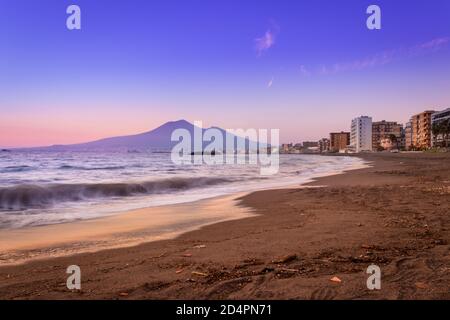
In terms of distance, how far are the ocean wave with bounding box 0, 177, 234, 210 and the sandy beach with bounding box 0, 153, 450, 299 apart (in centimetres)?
684

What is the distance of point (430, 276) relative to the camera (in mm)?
4406

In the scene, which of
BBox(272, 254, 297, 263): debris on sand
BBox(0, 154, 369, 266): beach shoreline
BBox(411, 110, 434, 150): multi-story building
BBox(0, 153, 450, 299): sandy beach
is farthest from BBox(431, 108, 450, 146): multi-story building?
BBox(272, 254, 297, 263): debris on sand

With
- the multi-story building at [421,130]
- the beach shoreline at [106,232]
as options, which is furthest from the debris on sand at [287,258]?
the multi-story building at [421,130]

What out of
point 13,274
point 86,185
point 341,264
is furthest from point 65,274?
point 86,185

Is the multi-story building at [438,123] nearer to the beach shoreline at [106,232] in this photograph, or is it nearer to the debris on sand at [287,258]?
the beach shoreline at [106,232]

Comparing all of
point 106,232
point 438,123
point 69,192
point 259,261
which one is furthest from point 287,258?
point 438,123

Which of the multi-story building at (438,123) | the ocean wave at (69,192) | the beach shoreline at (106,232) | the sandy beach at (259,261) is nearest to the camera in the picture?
the sandy beach at (259,261)

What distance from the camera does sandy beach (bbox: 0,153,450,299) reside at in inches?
164

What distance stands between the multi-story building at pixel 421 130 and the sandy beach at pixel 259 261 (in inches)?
6627

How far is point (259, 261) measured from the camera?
209 inches

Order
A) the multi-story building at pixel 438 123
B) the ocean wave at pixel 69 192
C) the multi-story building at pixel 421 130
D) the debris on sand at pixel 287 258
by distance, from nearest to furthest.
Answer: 1. the debris on sand at pixel 287 258
2. the ocean wave at pixel 69 192
3. the multi-story building at pixel 438 123
4. the multi-story building at pixel 421 130

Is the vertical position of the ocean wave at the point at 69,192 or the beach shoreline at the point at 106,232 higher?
the beach shoreline at the point at 106,232

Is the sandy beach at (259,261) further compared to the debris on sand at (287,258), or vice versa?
the debris on sand at (287,258)

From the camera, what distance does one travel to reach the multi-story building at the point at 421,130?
164 m
